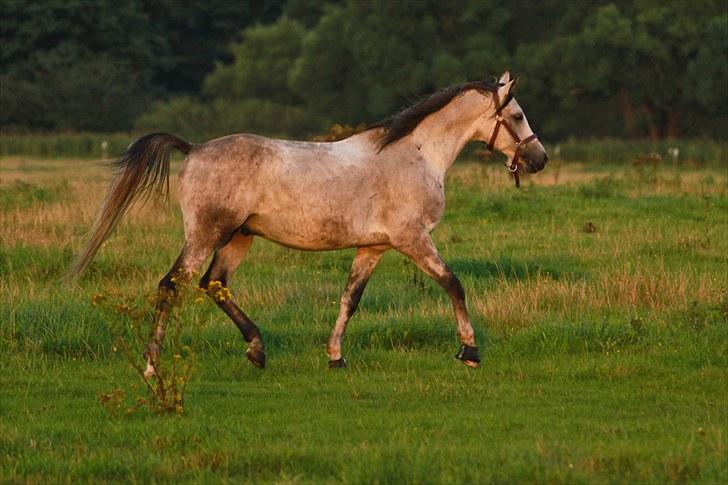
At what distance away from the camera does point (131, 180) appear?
437 inches

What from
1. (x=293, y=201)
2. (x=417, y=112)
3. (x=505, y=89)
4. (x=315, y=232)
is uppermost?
(x=505, y=89)

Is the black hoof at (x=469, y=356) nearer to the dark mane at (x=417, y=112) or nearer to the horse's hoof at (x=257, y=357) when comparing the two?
the horse's hoof at (x=257, y=357)

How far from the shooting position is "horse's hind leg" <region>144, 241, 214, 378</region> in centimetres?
1009

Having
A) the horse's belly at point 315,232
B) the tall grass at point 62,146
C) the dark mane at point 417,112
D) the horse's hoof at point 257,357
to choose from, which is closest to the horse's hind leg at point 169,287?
the horse's belly at point 315,232

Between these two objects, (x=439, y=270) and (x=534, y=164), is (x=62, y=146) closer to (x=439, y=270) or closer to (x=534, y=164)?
(x=534, y=164)

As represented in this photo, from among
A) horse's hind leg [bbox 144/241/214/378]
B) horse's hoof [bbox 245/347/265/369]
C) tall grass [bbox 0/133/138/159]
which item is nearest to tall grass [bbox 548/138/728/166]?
tall grass [bbox 0/133/138/159]

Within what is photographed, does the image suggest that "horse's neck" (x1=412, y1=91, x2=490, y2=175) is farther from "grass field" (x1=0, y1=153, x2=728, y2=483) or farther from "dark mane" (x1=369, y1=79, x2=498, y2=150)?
"grass field" (x1=0, y1=153, x2=728, y2=483)

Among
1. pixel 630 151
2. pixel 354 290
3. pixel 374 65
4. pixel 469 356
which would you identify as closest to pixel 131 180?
pixel 354 290

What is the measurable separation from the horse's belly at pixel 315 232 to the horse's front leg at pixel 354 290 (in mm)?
303

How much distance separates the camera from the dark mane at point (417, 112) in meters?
11.6

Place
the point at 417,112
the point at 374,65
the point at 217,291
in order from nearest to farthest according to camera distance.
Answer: the point at 217,291
the point at 417,112
the point at 374,65

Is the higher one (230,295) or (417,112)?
(417,112)

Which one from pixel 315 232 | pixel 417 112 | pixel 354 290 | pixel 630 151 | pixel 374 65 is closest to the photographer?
pixel 315 232

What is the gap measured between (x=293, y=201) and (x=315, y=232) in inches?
11.3
